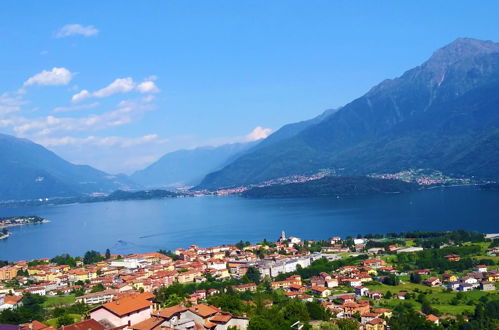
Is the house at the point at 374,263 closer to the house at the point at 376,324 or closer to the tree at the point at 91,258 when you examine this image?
the house at the point at 376,324

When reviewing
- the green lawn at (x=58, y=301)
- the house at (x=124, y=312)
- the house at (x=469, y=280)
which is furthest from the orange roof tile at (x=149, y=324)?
the house at (x=469, y=280)

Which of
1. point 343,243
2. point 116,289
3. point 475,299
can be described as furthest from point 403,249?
point 116,289

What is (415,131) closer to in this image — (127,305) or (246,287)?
(246,287)

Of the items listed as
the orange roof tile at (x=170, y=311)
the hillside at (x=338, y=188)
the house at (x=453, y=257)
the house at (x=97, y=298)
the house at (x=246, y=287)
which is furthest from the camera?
the hillside at (x=338, y=188)

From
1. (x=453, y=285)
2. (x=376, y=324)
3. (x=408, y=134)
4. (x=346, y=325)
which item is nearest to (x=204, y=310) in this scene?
(x=346, y=325)

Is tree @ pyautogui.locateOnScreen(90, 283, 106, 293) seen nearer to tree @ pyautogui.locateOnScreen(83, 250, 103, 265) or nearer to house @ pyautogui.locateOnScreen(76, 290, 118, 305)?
house @ pyautogui.locateOnScreen(76, 290, 118, 305)

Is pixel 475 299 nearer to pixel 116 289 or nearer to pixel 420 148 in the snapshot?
pixel 116 289
